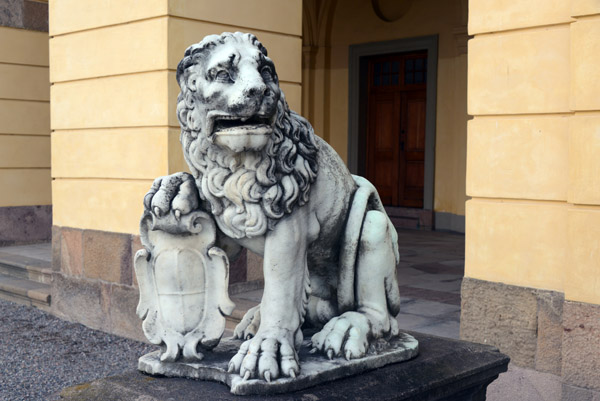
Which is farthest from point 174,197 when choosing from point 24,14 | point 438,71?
point 438,71

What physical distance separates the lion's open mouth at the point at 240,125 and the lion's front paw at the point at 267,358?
58 cm

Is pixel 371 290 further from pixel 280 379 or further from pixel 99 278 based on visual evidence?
pixel 99 278

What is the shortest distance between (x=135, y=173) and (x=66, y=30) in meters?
1.52

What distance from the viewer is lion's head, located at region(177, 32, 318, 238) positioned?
2.11m

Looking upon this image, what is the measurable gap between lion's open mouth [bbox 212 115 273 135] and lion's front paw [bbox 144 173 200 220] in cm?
23

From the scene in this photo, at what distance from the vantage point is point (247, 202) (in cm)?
222

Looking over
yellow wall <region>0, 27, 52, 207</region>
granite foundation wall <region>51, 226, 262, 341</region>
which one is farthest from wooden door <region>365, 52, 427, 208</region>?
granite foundation wall <region>51, 226, 262, 341</region>

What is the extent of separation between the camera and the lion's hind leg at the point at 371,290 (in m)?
2.40

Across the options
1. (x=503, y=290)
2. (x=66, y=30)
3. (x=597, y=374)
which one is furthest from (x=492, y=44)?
(x=66, y=30)

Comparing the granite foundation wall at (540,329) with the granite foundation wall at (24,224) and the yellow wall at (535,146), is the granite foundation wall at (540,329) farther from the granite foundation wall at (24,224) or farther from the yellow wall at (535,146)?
the granite foundation wall at (24,224)

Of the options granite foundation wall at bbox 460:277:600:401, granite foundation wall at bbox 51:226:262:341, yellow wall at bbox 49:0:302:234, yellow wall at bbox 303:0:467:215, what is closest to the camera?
granite foundation wall at bbox 460:277:600:401

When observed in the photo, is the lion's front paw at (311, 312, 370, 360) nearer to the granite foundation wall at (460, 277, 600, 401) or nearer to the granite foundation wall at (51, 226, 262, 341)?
the granite foundation wall at (460, 277, 600, 401)

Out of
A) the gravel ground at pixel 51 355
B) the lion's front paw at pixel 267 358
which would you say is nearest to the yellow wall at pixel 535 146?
the lion's front paw at pixel 267 358

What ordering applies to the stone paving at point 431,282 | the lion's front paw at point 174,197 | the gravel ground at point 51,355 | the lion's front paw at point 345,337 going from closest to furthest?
1. the lion's front paw at point 174,197
2. the lion's front paw at point 345,337
3. the gravel ground at point 51,355
4. the stone paving at point 431,282
